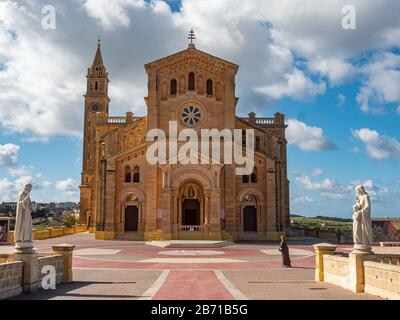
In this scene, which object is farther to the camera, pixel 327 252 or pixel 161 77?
pixel 161 77

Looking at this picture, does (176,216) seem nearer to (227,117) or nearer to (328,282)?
(227,117)

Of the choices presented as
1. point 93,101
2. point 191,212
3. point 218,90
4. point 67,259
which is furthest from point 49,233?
point 93,101

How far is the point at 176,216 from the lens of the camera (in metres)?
44.0

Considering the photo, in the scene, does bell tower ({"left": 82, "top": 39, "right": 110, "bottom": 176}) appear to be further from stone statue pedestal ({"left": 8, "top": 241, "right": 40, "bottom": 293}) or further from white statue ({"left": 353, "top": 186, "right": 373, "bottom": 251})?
white statue ({"left": 353, "top": 186, "right": 373, "bottom": 251})

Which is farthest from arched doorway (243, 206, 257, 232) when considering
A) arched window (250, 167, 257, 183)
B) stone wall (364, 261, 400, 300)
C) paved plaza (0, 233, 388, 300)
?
stone wall (364, 261, 400, 300)

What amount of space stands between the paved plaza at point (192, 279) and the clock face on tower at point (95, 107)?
57705 mm

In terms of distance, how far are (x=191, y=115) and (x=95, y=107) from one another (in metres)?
40.9

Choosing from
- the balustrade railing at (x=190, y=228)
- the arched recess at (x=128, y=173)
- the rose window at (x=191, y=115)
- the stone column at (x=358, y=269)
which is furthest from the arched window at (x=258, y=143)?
the stone column at (x=358, y=269)

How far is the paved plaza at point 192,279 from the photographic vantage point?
48.3ft

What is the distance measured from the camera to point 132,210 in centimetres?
4722
